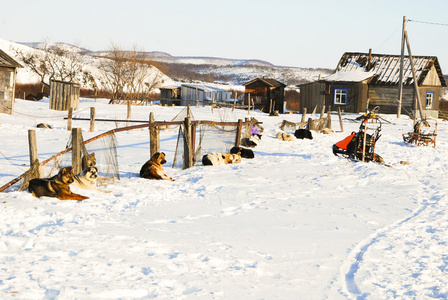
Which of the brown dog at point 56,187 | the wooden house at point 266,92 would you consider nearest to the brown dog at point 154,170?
the brown dog at point 56,187

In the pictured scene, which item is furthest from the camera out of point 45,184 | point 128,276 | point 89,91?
point 89,91

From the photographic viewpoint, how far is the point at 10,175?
28.0 ft

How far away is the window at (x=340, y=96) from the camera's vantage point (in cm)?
3644

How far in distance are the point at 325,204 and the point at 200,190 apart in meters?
2.39

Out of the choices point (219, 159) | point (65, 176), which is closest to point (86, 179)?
point (65, 176)

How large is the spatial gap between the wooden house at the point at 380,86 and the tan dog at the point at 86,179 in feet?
102

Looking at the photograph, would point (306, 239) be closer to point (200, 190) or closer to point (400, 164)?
point (200, 190)

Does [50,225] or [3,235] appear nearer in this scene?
[3,235]

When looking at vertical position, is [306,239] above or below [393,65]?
below

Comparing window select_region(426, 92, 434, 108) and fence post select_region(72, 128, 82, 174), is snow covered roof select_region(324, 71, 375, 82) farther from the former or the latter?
fence post select_region(72, 128, 82, 174)

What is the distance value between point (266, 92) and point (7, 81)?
105 feet

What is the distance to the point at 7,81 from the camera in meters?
23.2

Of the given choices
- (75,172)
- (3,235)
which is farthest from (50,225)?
(75,172)

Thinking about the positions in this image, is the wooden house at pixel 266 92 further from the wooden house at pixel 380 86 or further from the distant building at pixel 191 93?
the wooden house at pixel 380 86
